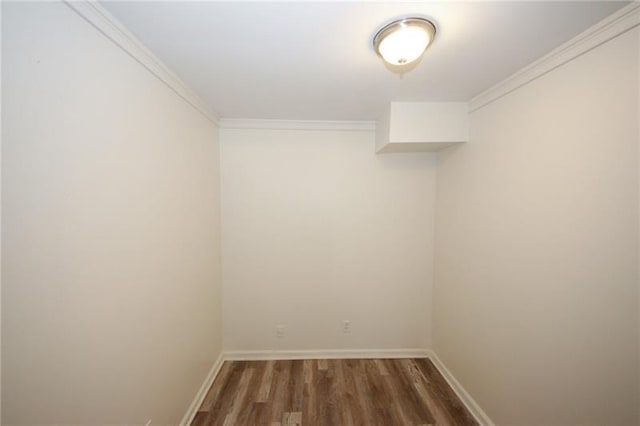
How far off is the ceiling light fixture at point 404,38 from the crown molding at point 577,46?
2.34ft

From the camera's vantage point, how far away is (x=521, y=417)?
142cm

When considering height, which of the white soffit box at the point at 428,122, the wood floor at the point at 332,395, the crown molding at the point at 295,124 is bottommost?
the wood floor at the point at 332,395

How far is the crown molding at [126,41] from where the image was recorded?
904mm

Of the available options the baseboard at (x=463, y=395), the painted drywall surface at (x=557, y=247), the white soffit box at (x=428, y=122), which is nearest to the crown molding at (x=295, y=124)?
the white soffit box at (x=428, y=122)

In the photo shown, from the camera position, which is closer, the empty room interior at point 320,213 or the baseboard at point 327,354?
the empty room interior at point 320,213

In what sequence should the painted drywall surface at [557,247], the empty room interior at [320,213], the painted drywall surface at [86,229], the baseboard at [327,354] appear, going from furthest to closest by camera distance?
the baseboard at [327,354]
the painted drywall surface at [557,247]
the empty room interior at [320,213]
the painted drywall surface at [86,229]

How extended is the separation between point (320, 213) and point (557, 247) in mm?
1745

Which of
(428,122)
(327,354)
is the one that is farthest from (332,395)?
(428,122)

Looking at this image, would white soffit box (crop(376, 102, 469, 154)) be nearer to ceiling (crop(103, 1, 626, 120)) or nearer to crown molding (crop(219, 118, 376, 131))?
ceiling (crop(103, 1, 626, 120))

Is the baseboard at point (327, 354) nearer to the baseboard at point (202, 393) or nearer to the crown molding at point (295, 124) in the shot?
the baseboard at point (202, 393)

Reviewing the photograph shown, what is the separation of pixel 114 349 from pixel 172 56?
60.0 inches

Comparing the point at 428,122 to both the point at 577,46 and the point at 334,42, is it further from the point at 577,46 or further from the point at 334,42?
the point at 334,42

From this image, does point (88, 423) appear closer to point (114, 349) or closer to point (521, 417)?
point (114, 349)

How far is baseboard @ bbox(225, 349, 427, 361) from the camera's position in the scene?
2.43 metres
